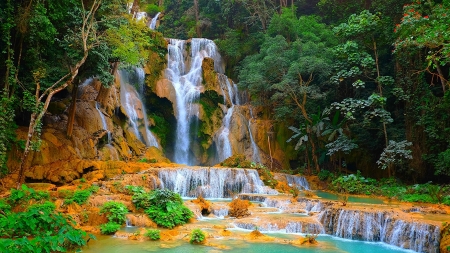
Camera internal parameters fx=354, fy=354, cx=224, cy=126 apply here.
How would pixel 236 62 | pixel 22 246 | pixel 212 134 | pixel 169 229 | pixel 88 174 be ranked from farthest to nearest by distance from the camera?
pixel 236 62, pixel 212 134, pixel 88 174, pixel 169 229, pixel 22 246

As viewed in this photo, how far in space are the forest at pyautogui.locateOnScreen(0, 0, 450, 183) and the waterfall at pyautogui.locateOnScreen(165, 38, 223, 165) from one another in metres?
1.59

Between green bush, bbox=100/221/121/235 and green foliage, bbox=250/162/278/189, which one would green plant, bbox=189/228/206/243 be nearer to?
green bush, bbox=100/221/121/235

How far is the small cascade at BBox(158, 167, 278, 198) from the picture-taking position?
49.3 feet

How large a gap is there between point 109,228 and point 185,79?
17.8 meters

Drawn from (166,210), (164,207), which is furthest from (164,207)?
(166,210)

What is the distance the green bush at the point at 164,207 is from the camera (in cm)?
980

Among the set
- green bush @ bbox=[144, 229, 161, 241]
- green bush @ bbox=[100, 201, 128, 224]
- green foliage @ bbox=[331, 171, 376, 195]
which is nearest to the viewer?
green bush @ bbox=[144, 229, 161, 241]

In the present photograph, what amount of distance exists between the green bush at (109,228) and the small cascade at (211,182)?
5.70 metres

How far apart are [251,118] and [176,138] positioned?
531cm

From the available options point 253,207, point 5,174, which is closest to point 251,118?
point 253,207

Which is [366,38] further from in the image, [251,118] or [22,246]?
[22,246]

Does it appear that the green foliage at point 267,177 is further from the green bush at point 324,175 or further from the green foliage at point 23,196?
the green foliage at point 23,196

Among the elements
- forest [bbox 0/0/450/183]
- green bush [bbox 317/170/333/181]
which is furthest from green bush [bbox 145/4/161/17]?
green bush [bbox 317/170/333/181]

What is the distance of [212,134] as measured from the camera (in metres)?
23.5
